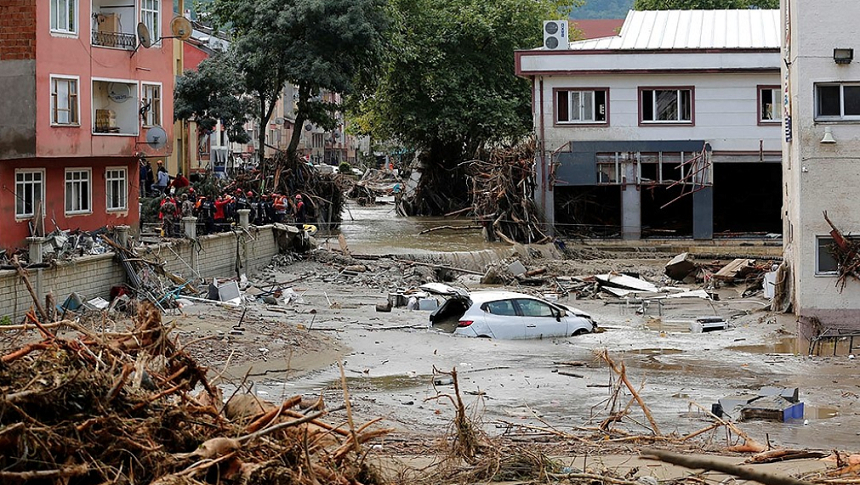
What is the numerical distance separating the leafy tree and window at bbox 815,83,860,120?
27.3 metres

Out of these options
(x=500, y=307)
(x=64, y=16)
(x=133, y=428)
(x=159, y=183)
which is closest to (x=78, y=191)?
(x=64, y=16)

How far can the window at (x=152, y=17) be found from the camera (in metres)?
35.6

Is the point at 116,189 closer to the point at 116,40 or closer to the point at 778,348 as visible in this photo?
the point at 116,40

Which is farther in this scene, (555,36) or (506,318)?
(555,36)

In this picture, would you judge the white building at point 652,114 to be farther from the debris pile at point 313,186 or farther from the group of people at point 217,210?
the debris pile at point 313,186

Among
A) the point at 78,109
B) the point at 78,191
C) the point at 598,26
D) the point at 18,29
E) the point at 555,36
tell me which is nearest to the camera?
the point at 18,29

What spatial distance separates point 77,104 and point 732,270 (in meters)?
19.4

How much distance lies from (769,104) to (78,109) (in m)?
24.1

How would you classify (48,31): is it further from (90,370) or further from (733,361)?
(90,370)

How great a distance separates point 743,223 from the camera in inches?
1886

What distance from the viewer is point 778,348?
984 inches

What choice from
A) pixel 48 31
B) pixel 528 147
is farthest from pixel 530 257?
pixel 48 31

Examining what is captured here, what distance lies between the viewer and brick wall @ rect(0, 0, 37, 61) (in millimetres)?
31172

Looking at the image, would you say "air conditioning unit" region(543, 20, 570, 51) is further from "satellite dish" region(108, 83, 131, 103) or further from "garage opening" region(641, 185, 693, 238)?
"satellite dish" region(108, 83, 131, 103)
